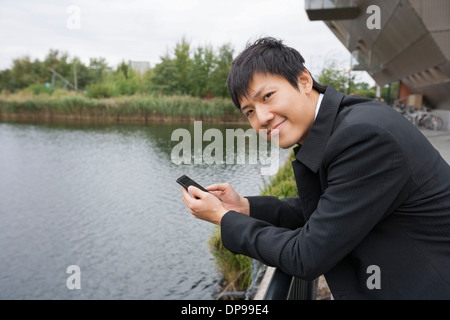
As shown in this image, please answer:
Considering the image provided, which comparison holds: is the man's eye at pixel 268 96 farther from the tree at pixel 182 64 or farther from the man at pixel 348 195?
the tree at pixel 182 64

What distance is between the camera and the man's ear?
1.17 metres

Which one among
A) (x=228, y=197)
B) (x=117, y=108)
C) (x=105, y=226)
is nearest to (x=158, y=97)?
(x=117, y=108)

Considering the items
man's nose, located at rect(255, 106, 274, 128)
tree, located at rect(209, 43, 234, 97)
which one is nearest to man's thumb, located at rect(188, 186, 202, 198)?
man's nose, located at rect(255, 106, 274, 128)

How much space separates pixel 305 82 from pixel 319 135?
0.61ft

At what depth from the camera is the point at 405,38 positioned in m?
11.8

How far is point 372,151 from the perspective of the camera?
3.01ft

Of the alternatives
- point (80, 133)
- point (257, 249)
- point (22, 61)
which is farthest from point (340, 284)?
point (22, 61)

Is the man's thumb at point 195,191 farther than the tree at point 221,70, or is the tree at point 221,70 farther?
the tree at point 221,70

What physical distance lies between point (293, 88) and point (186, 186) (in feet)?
1.38

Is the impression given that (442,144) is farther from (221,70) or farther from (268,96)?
(221,70)

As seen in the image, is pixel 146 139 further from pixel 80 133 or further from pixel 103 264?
pixel 103 264

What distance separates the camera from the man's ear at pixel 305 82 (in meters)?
1.17

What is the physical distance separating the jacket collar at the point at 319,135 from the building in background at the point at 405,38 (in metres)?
5.13

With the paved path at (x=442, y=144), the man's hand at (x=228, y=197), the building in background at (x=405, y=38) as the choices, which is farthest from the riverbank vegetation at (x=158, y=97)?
the man's hand at (x=228, y=197)
